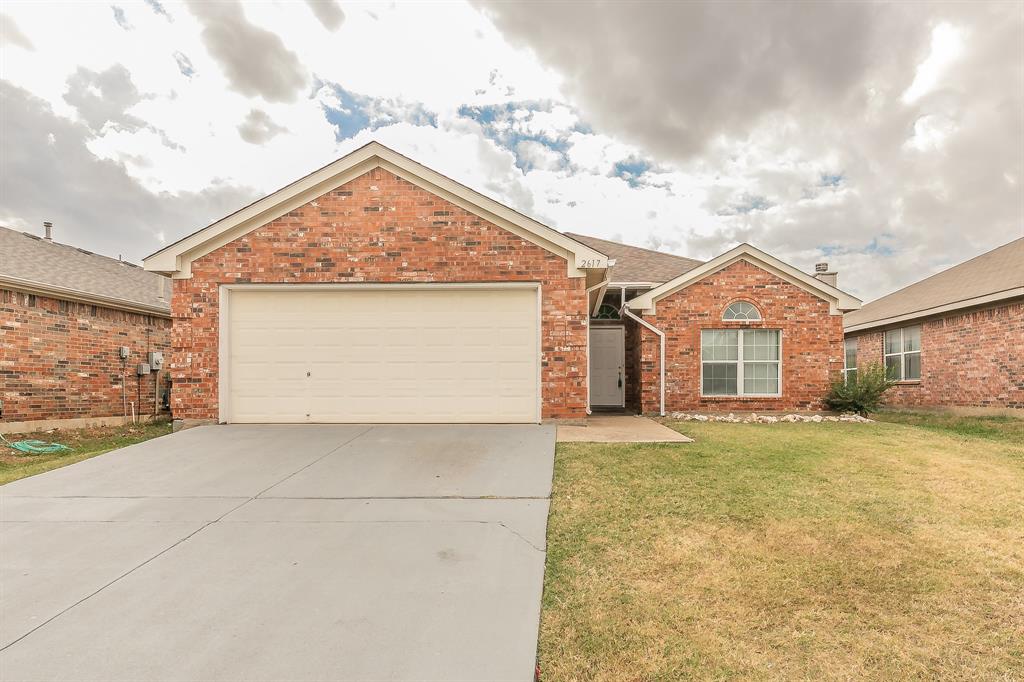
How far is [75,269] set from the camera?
12188mm

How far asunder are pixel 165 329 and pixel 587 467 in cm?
1359

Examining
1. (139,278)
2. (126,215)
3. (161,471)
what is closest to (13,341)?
(139,278)

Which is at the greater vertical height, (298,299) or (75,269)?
(75,269)

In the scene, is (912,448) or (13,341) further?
(13,341)

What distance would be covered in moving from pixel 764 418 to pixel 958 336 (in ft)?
23.7

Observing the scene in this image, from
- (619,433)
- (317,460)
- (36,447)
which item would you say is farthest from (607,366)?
(36,447)

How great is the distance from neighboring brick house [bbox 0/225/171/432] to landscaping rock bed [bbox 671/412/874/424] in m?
12.0

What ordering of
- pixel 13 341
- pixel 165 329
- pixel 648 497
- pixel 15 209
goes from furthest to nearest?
pixel 15 209 < pixel 165 329 < pixel 13 341 < pixel 648 497

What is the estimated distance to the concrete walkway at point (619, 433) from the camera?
24.3ft

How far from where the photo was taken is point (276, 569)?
3305 mm

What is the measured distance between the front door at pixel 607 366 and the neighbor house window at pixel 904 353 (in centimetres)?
836

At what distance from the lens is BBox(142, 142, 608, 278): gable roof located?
332 inches

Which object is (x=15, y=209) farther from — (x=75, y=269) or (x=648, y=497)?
(x=648, y=497)

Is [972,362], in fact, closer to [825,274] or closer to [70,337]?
[825,274]
